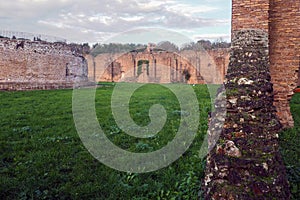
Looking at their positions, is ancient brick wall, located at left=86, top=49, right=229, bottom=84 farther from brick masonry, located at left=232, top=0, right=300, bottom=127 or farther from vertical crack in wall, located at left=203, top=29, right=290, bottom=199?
vertical crack in wall, located at left=203, top=29, right=290, bottom=199

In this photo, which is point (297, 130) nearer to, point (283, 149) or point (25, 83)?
point (283, 149)

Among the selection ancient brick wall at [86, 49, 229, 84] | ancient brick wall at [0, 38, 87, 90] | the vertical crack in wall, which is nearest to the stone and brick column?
the vertical crack in wall

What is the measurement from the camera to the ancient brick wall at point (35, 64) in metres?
21.6

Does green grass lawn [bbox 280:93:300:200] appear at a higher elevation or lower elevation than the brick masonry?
lower

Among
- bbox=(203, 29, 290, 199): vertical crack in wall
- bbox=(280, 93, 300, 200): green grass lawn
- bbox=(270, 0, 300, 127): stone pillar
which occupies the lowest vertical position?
bbox=(280, 93, 300, 200): green grass lawn

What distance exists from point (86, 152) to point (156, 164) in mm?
1674

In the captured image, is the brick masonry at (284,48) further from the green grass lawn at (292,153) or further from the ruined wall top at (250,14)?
the green grass lawn at (292,153)

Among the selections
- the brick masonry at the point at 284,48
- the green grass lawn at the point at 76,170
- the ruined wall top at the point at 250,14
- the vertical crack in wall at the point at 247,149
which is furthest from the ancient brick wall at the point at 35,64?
the vertical crack in wall at the point at 247,149

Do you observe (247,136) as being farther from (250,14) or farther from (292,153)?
(250,14)

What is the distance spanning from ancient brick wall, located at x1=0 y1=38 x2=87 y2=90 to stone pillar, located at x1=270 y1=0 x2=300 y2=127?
19.7m

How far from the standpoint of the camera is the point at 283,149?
18.4 ft

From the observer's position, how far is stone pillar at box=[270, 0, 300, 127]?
24.2 feet

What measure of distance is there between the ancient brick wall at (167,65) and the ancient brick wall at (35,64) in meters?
16.9

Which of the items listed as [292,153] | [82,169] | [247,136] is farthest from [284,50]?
[82,169]
